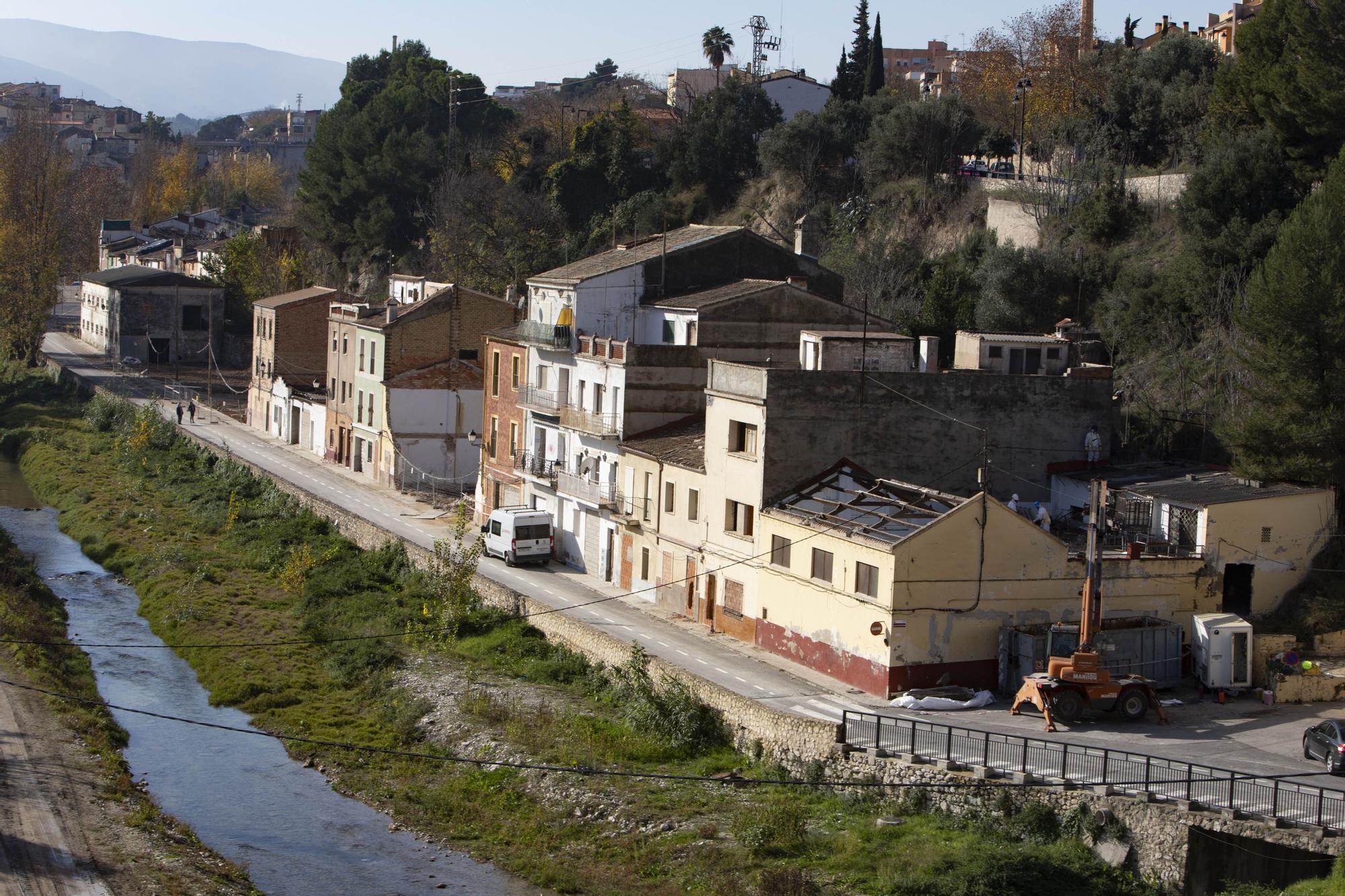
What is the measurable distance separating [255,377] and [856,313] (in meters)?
41.1

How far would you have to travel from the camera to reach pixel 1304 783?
25969mm

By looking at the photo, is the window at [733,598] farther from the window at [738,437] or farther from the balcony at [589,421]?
the balcony at [589,421]

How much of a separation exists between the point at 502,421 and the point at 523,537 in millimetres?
6728

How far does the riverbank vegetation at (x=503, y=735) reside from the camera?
85.1ft

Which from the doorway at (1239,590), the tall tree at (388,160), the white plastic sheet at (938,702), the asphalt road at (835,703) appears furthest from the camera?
the tall tree at (388,160)

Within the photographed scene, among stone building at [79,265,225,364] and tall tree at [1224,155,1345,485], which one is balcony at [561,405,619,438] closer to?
tall tree at [1224,155,1345,485]

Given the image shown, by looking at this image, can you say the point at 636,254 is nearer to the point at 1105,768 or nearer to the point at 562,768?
the point at 562,768

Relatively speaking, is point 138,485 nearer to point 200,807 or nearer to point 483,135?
point 200,807

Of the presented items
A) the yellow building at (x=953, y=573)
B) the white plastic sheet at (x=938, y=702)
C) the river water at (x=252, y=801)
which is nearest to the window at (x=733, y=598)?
the yellow building at (x=953, y=573)

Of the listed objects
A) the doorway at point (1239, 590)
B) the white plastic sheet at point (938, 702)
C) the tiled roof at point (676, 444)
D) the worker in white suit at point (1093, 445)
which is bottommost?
the white plastic sheet at point (938, 702)

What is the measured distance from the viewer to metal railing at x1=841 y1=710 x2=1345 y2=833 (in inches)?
981

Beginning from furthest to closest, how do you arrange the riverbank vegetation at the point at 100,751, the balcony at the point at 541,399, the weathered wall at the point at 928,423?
the balcony at the point at 541,399 → the weathered wall at the point at 928,423 → the riverbank vegetation at the point at 100,751

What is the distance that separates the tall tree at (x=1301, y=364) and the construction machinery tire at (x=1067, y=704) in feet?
32.3

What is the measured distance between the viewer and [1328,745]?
89.6 feet
